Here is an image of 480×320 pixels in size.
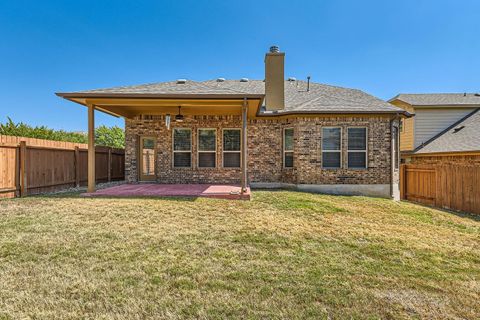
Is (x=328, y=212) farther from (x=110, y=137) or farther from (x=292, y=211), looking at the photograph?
(x=110, y=137)

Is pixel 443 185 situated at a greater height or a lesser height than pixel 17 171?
lesser

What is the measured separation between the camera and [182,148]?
11.3m

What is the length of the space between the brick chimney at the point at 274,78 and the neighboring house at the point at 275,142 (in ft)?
0.14

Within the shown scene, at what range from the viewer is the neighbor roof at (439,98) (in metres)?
15.5

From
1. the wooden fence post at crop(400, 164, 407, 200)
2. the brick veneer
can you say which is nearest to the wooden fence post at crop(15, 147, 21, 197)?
the brick veneer

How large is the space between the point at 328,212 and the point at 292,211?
0.96m

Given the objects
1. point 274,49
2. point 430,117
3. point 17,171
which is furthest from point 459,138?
point 17,171

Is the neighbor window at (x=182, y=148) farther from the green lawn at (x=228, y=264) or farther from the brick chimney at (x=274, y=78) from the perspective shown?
the green lawn at (x=228, y=264)

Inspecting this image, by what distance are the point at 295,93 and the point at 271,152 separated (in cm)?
408

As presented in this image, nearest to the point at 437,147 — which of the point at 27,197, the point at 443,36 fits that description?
the point at 443,36

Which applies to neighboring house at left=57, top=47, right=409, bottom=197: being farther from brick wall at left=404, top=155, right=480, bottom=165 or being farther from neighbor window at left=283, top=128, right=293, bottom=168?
brick wall at left=404, top=155, right=480, bottom=165

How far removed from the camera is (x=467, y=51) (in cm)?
1683

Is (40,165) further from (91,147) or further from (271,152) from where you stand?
A: (271,152)

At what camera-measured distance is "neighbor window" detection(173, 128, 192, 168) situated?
37.2 feet
